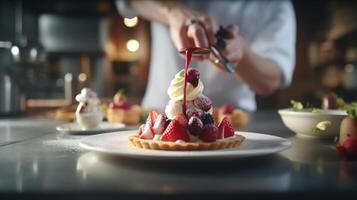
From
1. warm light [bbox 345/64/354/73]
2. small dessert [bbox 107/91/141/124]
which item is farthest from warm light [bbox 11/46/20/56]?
warm light [bbox 345/64/354/73]

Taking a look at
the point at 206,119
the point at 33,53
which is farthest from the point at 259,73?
the point at 206,119

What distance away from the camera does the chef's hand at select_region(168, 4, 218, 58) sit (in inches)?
63.4

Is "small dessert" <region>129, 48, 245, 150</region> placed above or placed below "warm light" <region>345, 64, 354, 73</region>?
below

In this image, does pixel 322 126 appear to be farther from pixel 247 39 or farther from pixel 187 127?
pixel 247 39

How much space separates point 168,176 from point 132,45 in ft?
14.8

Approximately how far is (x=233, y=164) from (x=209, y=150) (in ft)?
0.19

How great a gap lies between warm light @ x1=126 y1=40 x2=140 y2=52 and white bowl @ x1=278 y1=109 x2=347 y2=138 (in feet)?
13.2

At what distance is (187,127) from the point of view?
34.1 inches

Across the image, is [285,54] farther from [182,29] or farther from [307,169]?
[307,169]

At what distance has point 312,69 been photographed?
4.77 meters

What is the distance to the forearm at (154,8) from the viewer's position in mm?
2158

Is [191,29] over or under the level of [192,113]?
over

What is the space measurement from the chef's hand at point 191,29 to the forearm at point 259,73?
0.45 m

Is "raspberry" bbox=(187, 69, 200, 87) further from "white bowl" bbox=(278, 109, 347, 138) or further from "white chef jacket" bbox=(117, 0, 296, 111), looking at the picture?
"white chef jacket" bbox=(117, 0, 296, 111)
